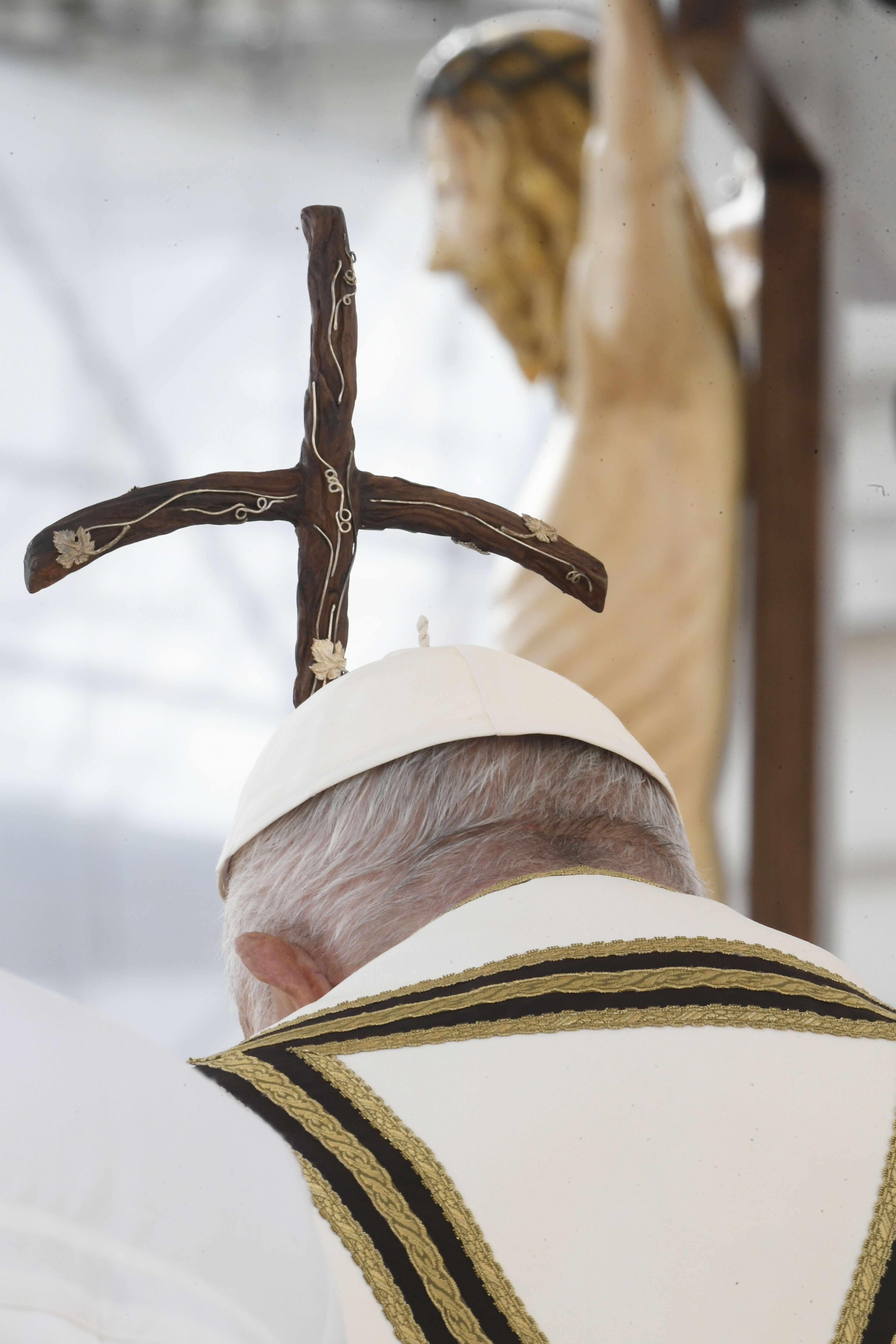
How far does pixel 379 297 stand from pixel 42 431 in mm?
572

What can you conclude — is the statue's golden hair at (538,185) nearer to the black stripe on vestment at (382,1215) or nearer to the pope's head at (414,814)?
the pope's head at (414,814)

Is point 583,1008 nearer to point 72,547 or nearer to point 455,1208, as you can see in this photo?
point 455,1208

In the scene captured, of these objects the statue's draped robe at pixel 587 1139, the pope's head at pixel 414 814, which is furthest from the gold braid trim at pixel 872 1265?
the pope's head at pixel 414 814

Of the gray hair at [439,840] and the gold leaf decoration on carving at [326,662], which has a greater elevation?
the gold leaf decoration on carving at [326,662]

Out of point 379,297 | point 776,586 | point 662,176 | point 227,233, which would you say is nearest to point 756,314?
point 662,176

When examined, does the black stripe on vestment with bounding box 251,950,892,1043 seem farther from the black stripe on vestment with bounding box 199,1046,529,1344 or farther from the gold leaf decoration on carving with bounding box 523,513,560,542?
the gold leaf decoration on carving with bounding box 523,513,560,542

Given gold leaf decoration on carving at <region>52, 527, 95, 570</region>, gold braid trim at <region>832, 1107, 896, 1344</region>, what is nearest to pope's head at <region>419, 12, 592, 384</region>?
gold leaf decoration on carving at <region>52, 527, 95, 570</region>

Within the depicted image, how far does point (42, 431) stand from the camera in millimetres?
2242

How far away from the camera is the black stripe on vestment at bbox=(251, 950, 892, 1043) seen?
1.97ft

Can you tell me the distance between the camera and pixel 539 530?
1.42 m

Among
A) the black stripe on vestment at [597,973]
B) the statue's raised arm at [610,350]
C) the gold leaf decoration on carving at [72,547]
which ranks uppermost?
the statue's raised arm at [610,350]

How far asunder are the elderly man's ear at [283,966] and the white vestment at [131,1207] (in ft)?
1.41

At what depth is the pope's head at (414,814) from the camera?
830mm

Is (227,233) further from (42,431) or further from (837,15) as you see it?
(837,15)
